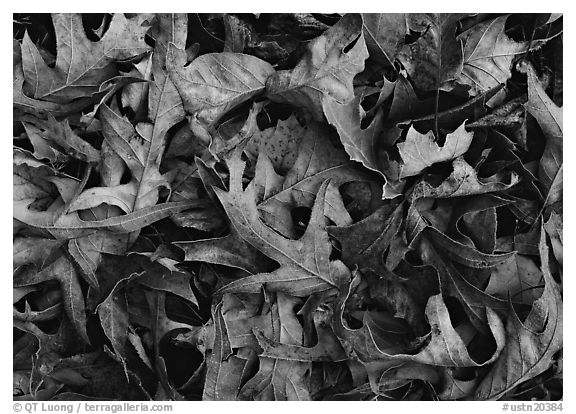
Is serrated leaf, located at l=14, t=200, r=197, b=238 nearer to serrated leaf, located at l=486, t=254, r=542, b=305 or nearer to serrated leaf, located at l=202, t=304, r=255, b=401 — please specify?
serrated leaf, located at l=202, t=304, r=255, b=401

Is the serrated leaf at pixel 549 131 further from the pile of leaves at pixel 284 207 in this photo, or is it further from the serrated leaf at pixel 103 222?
the serrated leaf at pixel 103 222

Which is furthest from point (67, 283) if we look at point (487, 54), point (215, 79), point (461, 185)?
point (487, 54)

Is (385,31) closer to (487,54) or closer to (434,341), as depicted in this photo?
(487,54)

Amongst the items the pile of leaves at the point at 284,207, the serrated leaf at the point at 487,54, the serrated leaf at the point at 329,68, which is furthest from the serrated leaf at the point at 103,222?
the serrated leaf at the point at 487,54

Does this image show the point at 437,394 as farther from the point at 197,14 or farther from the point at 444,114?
the point at 197,14

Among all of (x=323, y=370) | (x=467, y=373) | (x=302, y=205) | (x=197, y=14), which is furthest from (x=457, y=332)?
(x=197, y=14)

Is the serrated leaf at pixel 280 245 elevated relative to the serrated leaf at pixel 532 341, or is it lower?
elevated

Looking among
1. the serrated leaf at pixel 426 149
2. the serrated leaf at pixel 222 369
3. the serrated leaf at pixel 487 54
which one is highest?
the serrated leaf at pixel 487 54

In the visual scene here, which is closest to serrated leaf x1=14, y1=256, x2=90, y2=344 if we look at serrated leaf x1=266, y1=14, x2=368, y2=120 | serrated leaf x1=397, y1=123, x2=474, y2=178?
serrated leaf x1=266, y1=14, x2=368, y2=120

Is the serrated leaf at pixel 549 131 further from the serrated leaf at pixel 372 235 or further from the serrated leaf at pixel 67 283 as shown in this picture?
the serrated leaf at pixel 67 283
